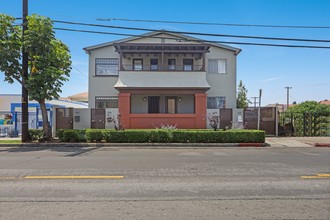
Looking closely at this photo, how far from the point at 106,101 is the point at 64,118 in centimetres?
487

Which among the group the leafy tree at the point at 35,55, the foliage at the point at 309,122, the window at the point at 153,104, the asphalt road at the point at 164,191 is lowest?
the asphalt road at the point at 164,191

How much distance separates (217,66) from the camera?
2658 cm

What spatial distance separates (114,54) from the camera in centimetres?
2645

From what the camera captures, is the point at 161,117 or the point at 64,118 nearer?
the point at 64,118

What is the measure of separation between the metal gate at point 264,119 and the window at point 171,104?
261 inches

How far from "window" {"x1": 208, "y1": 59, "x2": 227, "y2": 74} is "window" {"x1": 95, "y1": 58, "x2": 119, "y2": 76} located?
26.0 ft

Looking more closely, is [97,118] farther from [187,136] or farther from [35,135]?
[187,136]

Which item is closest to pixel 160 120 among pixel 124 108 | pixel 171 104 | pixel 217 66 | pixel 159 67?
pixel 124 108

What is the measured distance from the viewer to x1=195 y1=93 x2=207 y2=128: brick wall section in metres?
23.2

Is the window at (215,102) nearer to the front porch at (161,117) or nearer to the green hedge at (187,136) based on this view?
the front porch at (161,117)

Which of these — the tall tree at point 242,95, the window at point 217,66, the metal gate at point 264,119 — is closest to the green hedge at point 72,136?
the metal gate at point 264,119

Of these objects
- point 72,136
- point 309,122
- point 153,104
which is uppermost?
point 153,104

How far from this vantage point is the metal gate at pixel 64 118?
2183 centimetres

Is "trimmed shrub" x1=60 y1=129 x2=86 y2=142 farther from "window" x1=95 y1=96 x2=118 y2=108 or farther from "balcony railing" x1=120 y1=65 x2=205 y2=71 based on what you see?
"balcony railing" x1=120 y1=65 x2=205 y2=71
